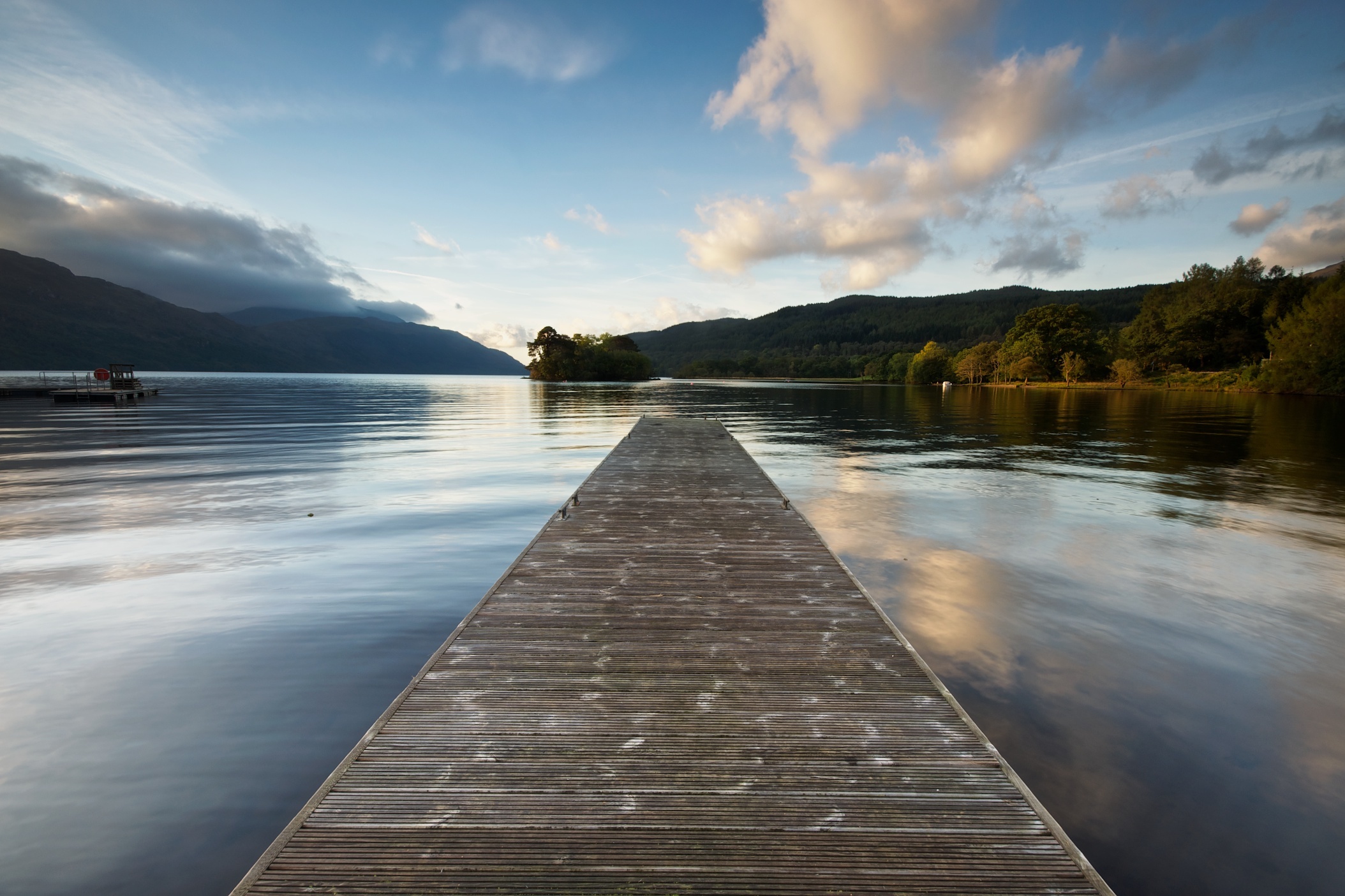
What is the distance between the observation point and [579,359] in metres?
132

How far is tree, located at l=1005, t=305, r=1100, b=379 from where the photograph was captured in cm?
9781

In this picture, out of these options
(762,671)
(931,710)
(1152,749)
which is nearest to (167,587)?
(762,671)

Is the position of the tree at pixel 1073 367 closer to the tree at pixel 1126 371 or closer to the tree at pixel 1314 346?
the tree at pixel 1126 371

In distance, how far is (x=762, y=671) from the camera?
4.66m

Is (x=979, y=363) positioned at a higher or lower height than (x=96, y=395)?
higher

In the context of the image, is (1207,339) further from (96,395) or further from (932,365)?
(96,395)

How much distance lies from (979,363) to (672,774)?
130 meters

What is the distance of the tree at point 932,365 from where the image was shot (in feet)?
431

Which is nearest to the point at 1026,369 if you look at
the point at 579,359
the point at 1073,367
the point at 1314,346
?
the point at 1073,367

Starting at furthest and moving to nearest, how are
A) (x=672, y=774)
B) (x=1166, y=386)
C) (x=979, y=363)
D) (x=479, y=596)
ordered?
(x=979, y=363), (x=1166, y=386), (x=479, y=596), (x=672, y=774)

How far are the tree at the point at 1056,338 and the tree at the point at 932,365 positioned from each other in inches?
1067

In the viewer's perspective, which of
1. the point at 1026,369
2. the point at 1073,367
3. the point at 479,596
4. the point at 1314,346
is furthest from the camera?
the point at 1026,369

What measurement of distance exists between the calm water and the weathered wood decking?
1.42 meters

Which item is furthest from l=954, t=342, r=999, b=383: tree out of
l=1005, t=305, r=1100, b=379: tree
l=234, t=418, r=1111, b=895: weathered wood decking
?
l=234, t=418, r=1111, b=895: weathered wood decking
